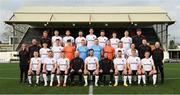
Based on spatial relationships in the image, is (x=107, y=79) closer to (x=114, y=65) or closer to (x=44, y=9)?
(x=114, y=65)

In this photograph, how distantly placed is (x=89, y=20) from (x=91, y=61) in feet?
107

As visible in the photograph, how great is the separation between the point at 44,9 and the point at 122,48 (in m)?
37.1

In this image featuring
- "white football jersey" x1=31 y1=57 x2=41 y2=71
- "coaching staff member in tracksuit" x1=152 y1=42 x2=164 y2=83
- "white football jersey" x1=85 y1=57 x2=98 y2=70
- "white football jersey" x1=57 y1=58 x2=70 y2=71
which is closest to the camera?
"white football jersey" x1=85 y1=57 x2=98 y2=70

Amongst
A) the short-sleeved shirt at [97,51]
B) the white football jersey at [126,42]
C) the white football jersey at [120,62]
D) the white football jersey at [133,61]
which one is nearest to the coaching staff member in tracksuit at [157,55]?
the white football jersey at [133,61]

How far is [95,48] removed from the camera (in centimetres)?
1546

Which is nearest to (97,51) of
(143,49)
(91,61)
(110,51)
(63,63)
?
(110,51)

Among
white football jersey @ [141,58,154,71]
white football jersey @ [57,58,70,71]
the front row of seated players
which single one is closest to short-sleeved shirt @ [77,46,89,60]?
the front row of seated players

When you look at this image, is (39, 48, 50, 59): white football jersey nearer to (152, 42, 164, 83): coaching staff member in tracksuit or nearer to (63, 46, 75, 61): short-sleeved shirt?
(63, 46, 75, 61): short-sleeved shirt

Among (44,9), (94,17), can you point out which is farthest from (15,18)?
(94,17)

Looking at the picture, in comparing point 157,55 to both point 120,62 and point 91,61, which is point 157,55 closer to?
point 120,62

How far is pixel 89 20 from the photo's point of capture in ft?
155

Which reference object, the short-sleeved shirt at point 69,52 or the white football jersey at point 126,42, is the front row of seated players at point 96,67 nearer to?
the short-sleeved shirt at point 69,52

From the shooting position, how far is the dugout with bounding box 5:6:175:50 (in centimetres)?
4678

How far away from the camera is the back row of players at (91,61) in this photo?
49.1 ft
